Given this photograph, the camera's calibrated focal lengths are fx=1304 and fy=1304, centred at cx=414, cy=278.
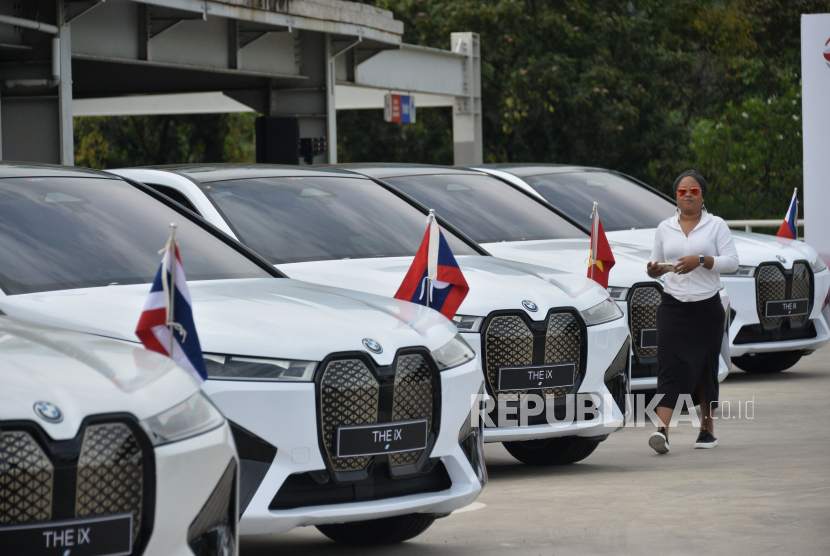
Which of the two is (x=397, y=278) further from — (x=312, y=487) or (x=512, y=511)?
(x=312, y=487)

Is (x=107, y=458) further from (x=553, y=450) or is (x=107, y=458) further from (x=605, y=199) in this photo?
(x=605, y=199)

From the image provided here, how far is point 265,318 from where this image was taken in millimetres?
4785

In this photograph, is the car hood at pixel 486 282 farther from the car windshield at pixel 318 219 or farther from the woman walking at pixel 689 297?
the woman walking at pixel 689 297

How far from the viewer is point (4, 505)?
10.5 ft

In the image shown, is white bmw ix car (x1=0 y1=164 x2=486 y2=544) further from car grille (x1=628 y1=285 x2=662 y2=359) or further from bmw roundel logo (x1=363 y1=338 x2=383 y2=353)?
car grille (x1=628 y1=285 x2=662 y2=359)

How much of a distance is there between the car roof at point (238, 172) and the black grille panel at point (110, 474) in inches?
170

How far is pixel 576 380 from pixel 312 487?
2.51 meters

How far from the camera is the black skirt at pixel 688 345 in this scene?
779cm

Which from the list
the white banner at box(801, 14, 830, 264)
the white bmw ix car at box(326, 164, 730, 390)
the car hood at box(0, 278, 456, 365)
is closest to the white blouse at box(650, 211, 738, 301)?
the white bmw ix car at box(326, 164, 730, 390)

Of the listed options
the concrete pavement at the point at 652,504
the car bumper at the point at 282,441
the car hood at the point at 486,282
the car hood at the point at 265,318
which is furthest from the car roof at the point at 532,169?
the car bumper at the point at 282,441

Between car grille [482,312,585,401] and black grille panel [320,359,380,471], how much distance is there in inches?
77.5

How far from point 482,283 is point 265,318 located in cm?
236

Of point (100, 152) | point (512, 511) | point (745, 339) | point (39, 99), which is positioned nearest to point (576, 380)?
point (512, 511)

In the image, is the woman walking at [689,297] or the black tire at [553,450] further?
the woman walking at [689,297]
